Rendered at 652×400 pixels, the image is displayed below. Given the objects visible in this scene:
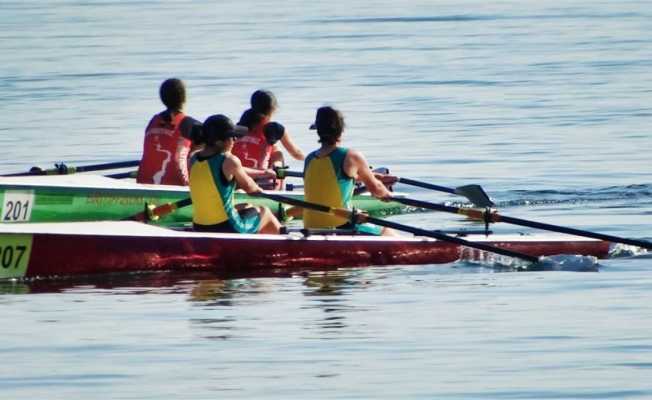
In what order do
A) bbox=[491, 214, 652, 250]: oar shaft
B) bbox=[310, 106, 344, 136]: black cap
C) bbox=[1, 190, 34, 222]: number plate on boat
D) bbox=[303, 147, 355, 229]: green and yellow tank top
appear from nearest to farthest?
bbox=[310, 106, 344, 136]: black cap → bbox=[303, 147, 355, 229]: green and yellow tank top → bbox=[491, 214, 652, 250]: oar shaft → bbox=[1, 190, 34, 222]: number plate on boat

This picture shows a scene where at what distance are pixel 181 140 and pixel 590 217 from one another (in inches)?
180

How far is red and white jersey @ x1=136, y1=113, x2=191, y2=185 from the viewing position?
67.6 feet

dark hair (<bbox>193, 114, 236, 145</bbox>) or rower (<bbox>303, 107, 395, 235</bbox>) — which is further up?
dark hair (<bbox>193, 114, 236, 145</bbox>)

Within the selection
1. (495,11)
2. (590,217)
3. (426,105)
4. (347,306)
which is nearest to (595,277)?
(347,306)

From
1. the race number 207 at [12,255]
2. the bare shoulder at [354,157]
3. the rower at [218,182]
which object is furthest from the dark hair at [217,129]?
the race number 207 at [12,255]

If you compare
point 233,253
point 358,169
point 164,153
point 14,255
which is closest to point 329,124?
point 358,169

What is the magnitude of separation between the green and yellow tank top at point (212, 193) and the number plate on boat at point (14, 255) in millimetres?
1564

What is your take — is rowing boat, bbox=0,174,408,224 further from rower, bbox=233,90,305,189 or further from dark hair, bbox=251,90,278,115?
dark hair, bbox=251,90,278,115

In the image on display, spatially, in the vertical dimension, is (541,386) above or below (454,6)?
below

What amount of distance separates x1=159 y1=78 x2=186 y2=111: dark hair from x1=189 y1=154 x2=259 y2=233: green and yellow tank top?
2.61m

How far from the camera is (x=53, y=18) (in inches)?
2773

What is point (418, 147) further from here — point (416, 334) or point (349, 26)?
point (349, 26)

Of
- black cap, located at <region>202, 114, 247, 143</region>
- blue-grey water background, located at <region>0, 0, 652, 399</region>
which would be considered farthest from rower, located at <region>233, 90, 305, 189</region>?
black cap, located at <region>202, 114, 247, 143</region>

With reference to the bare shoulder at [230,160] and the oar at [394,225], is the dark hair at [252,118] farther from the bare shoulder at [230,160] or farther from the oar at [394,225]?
the bare shoulder at [230,160]
